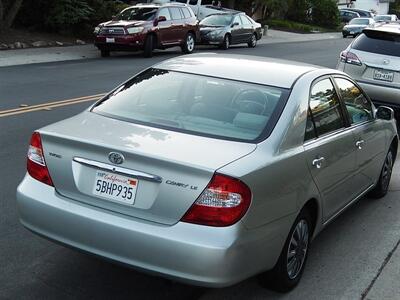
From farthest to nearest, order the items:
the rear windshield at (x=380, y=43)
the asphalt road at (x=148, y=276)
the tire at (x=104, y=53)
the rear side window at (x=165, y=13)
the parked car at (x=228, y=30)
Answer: the parked car at (x=228, y=30) → the rear side window at (x=165, y=13) → the tire at (x=104, y=53) → the rear windshield at (x=380, y=43) → the asphalt road at (x=148, y=276)

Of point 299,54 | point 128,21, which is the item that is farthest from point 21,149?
point 299,54

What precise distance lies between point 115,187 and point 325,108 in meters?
1.88

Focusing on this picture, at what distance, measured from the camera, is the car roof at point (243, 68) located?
14.4ft

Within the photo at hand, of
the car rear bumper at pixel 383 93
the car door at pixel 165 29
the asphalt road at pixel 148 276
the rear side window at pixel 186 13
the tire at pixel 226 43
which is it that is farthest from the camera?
the tire at pixel 226 43

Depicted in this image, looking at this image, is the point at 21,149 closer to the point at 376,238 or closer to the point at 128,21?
the point at 376,238

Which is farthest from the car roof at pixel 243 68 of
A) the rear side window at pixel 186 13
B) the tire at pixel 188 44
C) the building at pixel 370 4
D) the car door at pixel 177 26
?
the building at pixel 370 4

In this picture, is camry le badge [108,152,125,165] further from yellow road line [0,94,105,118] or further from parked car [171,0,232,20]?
parked car [171,0,232,20]

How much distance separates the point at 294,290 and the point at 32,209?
5.94 ft

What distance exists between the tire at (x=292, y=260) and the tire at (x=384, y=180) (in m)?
2.08

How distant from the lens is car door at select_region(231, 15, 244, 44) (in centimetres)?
2470

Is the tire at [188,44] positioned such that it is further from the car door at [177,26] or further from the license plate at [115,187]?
the license plate at [115,187]

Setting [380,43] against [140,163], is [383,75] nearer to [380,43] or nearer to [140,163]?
[380,43]

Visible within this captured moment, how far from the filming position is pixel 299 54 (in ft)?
77.7

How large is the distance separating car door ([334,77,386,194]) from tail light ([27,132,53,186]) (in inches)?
96.9
